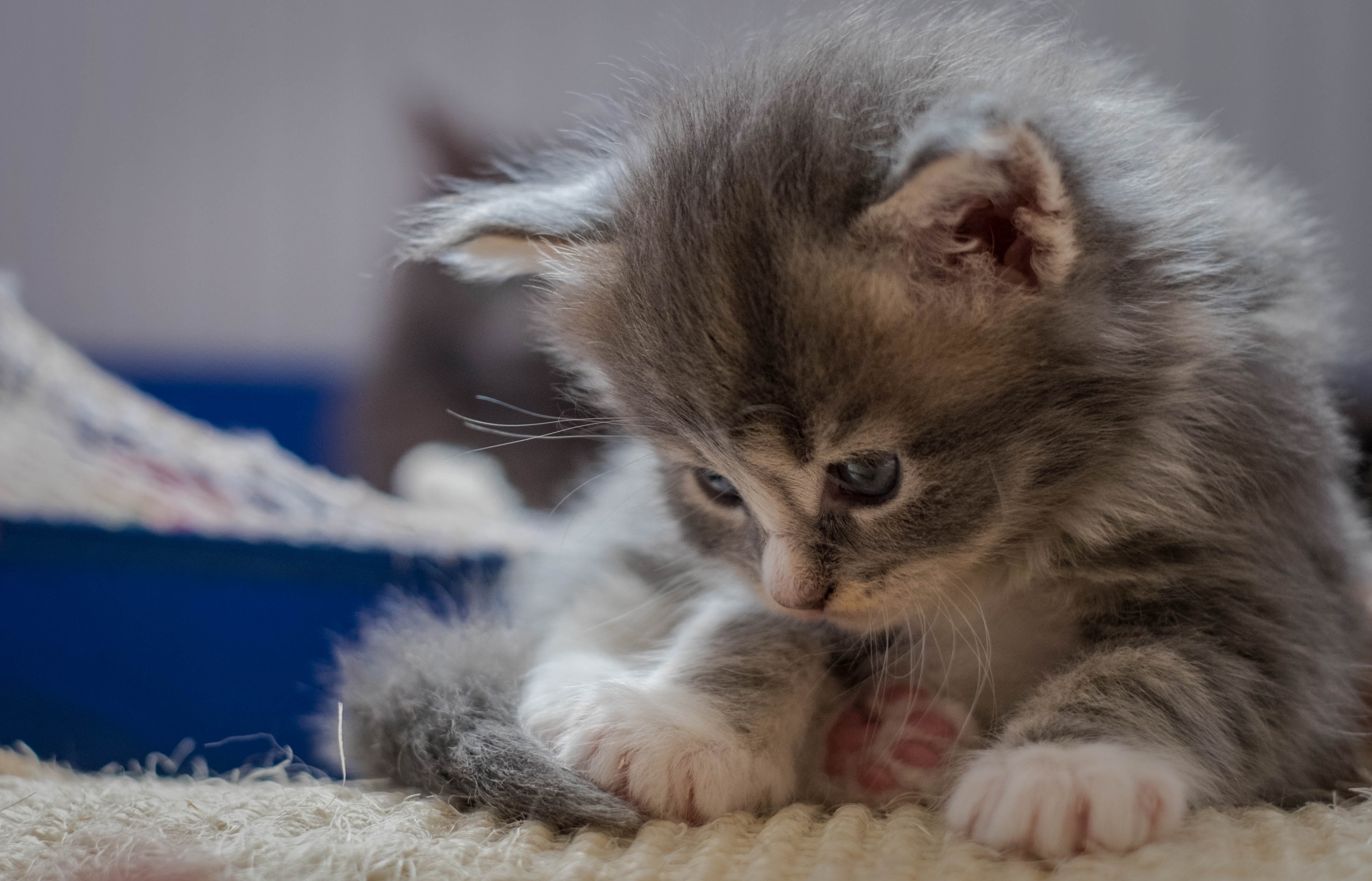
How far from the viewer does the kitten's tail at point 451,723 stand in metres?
1.14

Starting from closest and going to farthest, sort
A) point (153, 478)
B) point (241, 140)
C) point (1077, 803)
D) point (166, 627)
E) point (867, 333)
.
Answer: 1. point (1077, 803)
2. point (867, 333)
3. point (166, 627)
4. point (153, 478)
5. point (241, 140)

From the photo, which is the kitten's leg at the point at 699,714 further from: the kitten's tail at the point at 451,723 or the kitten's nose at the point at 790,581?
the kitten's nose at the point at 790,581

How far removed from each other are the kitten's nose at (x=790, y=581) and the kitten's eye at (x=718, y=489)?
122 mm

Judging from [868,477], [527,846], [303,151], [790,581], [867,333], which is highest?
[303,151]

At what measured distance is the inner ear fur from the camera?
3.09ft

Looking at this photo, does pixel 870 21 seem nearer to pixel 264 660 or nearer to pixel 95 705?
pixel 264 660

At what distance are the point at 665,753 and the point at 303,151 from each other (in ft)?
10.1

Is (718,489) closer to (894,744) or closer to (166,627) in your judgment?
(894,744)

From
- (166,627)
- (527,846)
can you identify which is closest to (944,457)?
(527,846)

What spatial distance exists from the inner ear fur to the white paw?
23.4 inches

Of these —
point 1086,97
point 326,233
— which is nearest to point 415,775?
point 1086,97

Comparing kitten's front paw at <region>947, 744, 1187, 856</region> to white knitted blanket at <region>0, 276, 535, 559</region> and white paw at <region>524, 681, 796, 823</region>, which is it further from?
white knitted blanket at <region>0, 276, 535, 559</region>

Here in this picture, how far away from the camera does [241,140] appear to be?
3.57 m

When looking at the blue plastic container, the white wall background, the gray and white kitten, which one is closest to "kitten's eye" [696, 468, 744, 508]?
the gray and white kitten
